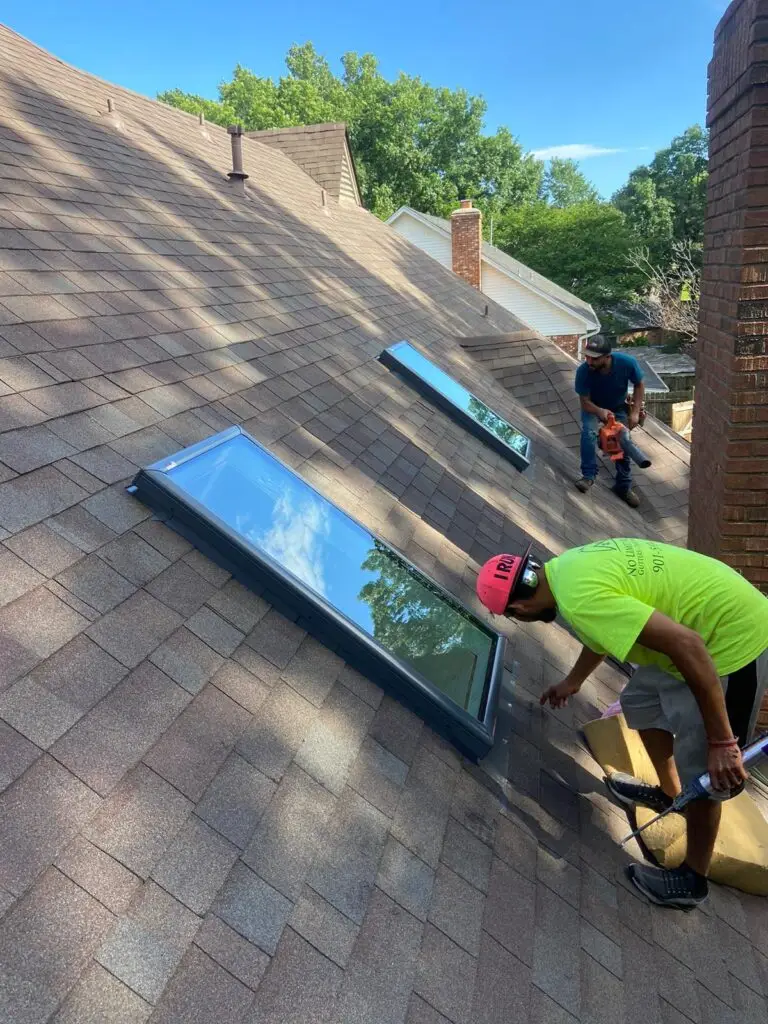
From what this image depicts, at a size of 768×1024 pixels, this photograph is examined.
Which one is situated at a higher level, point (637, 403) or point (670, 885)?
point (637, 403)

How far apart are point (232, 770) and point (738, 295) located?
423 centimetres

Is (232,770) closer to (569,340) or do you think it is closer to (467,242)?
(467,242)

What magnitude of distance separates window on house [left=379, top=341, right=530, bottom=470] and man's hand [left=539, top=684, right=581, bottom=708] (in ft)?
12.3

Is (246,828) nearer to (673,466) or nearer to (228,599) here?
(228,599)

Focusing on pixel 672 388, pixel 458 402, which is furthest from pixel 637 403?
pixel 672 388

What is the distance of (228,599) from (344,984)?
4.31 ft

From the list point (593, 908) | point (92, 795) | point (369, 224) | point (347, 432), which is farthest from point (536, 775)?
point (369, 224)

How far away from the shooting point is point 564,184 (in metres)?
98.1

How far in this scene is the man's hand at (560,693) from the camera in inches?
120

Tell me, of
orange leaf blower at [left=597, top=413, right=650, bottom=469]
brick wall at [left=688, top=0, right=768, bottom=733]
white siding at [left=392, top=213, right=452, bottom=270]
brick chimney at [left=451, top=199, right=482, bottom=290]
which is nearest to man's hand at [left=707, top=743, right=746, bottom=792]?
brick wall at [left=688, top=0, right=768, bottom=733]

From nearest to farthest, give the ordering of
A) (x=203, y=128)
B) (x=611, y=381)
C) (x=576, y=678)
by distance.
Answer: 1. (x=576, y=678)
2. (x=611, y=381)
3. (x=203, y=128)

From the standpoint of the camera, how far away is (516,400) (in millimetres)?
9234

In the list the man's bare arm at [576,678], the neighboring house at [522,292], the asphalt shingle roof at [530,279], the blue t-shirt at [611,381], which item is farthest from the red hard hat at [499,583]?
the asphalt shingle roof at [530,279]

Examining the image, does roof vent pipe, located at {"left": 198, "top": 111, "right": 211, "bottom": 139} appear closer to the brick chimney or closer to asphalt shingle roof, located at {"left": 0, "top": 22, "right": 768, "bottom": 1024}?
asphalt shingle roof, located at {"left": 0, "top": 22, "right": 768, "bottom": 1024}
